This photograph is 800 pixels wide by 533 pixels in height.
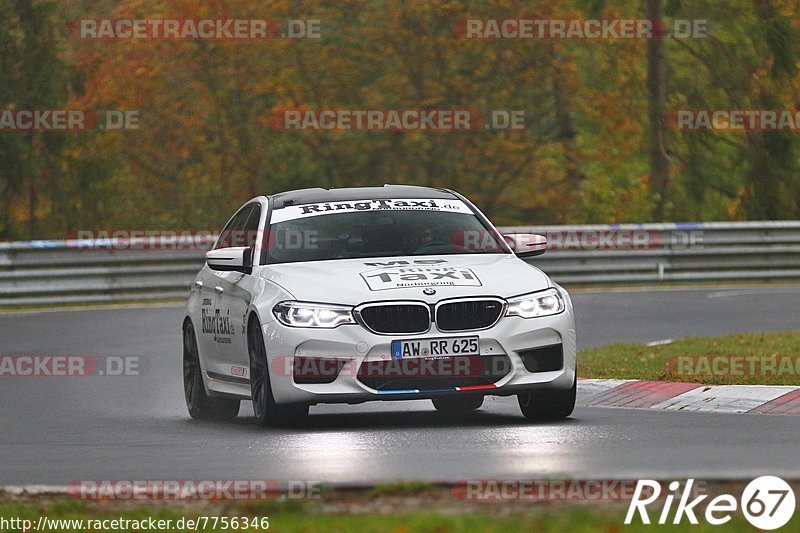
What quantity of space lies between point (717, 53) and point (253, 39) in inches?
373

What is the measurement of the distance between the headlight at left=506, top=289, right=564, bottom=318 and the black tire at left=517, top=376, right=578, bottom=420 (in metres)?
0.55

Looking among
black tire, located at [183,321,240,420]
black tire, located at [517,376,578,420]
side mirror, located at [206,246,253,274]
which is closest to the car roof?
side mirror, located at [206,246,253,274]

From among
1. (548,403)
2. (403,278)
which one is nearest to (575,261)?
(548,403)

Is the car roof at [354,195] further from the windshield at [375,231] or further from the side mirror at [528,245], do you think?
the side mirror at [528,245]

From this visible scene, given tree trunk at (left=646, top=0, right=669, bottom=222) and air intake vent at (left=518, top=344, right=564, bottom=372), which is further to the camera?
tree trunk at (left=646, top=0, right=669, bottom=222)

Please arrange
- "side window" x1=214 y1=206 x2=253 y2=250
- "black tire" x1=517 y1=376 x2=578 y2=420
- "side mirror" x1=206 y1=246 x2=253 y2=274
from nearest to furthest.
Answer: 1. "black tire" x1=517 y1=376 x2=578 y2=420
2. "side mirror" x1=206 y1=246 x2=253 y2=274
3. "side window" x1=214 y1=206 x2=253 y2=250

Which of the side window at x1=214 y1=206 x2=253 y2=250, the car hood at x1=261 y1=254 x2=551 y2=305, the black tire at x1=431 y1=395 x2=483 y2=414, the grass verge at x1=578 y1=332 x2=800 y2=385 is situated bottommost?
the grass verge at x1=578 y1=332 x2=800 y2=385

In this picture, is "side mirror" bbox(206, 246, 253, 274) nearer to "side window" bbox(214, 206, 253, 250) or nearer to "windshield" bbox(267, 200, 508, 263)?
"windshield" bbox(267, 200, 508, 263)

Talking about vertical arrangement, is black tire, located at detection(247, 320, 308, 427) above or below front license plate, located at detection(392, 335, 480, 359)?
below

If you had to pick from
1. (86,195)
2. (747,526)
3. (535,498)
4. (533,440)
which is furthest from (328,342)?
(86,195)

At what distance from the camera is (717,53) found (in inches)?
1496

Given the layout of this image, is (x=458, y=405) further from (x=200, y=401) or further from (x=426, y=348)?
(x=426, y=348)

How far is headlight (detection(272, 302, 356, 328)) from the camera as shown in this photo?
1195 cm

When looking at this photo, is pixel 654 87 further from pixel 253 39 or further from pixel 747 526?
pixel 747 526
